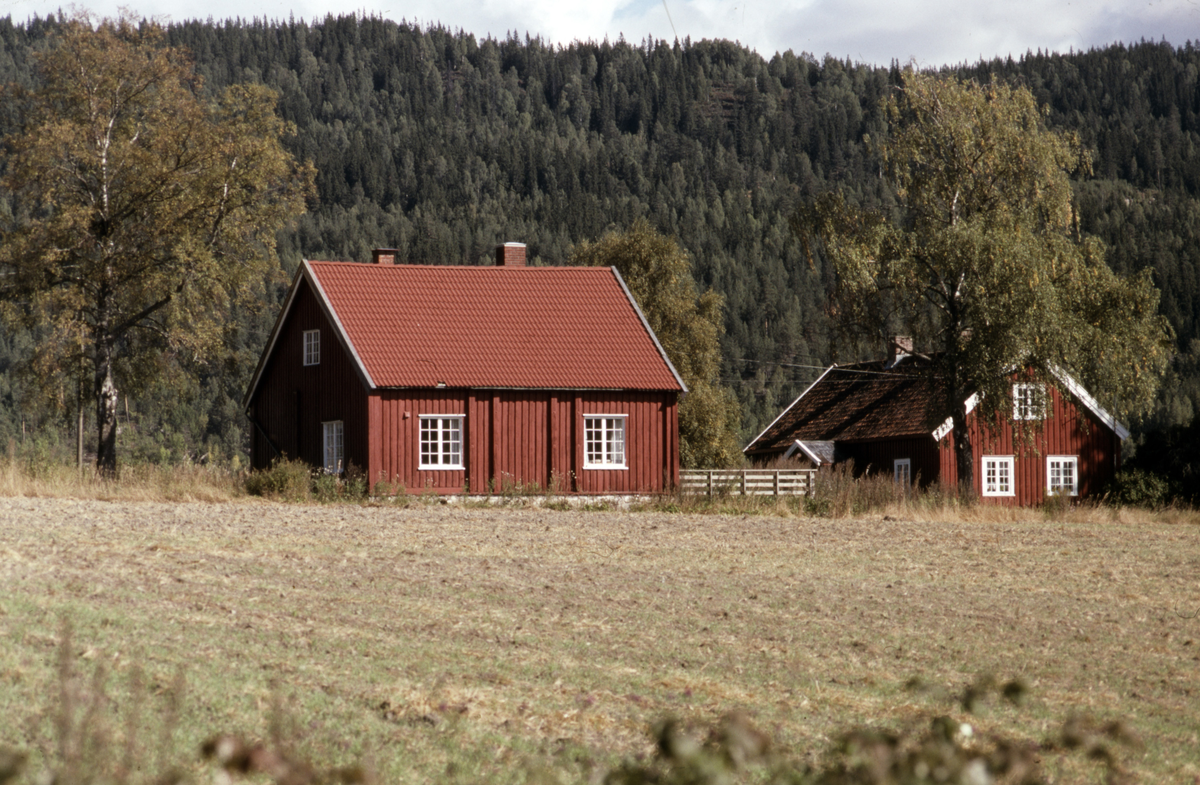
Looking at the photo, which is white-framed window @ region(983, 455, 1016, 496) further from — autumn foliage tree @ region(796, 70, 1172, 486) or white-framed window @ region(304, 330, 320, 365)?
white-framed window @ region(304, 330, 320, 365)

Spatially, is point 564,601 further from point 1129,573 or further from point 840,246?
point 840,246

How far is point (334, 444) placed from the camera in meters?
33.0

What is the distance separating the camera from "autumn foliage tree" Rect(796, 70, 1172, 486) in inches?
1302

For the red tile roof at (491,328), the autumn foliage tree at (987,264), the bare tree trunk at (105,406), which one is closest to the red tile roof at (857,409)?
the autumn foliage tree at (987,264)

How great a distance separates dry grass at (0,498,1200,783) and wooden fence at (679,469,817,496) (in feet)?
38.2

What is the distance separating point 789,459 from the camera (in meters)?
46.6

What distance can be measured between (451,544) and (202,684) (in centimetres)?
935

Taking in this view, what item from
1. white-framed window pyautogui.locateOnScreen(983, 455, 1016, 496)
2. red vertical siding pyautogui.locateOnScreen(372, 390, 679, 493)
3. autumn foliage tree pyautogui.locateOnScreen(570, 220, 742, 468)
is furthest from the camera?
autumn foliage tree pyautogui.locateOnScreen(570, 220, 742, 468)

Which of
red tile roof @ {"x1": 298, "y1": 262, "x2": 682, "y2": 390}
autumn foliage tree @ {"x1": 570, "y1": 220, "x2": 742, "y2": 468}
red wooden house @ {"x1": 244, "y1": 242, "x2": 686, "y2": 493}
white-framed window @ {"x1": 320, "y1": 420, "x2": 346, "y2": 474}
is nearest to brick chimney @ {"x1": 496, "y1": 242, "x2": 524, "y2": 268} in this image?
red tile roof @ {"x1": 298, "y1": 262, "x2": 682, "y2": 390}

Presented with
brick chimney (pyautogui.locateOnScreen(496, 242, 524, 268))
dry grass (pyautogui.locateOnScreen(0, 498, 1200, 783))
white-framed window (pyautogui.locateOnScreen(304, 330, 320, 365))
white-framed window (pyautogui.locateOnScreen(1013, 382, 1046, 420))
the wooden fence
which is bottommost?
dry grass (pyautogui.locateOnScreen(0, 498, 1200, 783))

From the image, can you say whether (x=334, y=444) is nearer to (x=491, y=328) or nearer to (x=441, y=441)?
(x=441, y=441)

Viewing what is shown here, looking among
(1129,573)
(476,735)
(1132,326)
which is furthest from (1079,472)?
A: (476,735)

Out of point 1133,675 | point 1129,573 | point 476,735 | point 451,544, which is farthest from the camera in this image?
point 1129,573

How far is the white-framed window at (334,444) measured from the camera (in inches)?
1271
